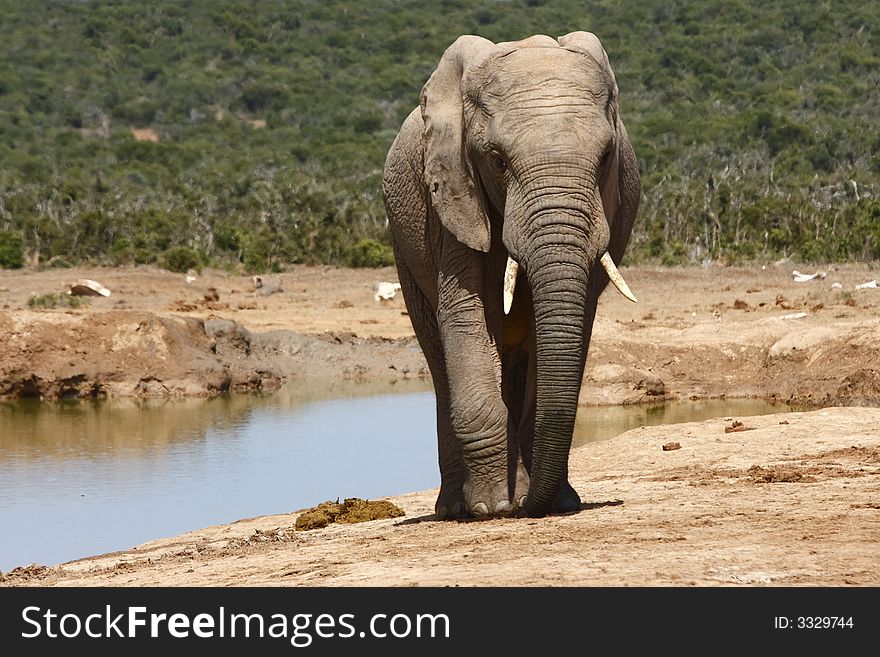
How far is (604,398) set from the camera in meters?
16.7

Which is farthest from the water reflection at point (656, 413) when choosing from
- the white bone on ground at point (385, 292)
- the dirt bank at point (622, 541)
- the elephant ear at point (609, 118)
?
the white bone on ground at point (385, 292)

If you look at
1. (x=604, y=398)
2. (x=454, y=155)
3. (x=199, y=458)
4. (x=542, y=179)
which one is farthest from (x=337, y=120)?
(x=542, y=179)

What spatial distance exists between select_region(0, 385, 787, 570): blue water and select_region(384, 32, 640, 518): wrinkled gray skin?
11.5 feet

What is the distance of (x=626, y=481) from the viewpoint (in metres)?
9.33

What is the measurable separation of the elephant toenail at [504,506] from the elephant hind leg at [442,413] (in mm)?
424

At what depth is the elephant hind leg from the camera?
788cm

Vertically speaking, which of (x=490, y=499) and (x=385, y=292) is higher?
(x=385, y=292)

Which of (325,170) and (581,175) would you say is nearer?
(581,175)

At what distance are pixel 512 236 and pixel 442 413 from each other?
5.20 feet

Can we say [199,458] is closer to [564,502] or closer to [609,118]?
[564,502]

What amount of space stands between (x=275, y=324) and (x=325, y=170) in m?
37.4
